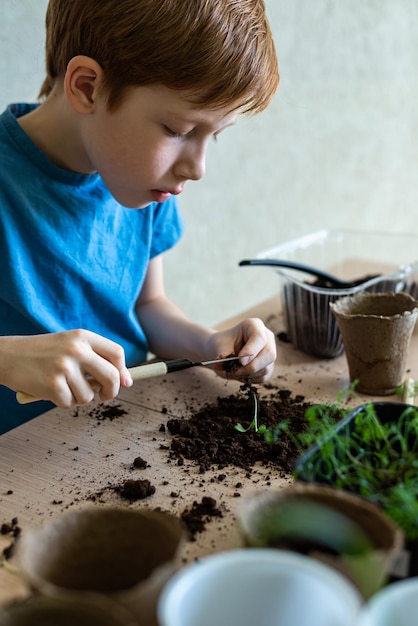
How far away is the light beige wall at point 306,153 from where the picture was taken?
7.12ft

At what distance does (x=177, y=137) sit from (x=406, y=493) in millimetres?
625

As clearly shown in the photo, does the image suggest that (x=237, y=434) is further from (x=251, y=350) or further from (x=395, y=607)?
(x=395, y=607)

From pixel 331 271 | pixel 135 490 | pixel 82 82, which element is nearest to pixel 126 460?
pixel 135 490

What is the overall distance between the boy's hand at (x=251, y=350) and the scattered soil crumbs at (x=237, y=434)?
31 millimetres

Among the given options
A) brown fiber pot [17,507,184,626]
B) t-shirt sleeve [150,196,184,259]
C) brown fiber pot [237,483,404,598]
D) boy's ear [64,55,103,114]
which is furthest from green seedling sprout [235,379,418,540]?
t-shirt sleeve [150,196,184,259]

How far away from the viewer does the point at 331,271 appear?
1633mm

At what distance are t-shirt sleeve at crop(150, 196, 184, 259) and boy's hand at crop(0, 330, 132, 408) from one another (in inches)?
20.7

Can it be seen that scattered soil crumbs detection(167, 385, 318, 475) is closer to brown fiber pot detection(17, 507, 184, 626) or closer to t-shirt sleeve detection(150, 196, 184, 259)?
brown fiber pot detection(17, 507, 184, 626)

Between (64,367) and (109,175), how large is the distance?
0.38m

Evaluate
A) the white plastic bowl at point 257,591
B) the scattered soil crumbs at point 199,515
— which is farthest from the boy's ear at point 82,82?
the white plastic bowl at point 257,591

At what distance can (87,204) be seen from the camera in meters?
1.17

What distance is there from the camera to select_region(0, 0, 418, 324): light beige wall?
2.17 metres

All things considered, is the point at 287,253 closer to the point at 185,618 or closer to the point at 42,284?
the point at 42,284

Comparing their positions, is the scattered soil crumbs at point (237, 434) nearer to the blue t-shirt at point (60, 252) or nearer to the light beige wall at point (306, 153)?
the blue t-shirt at point (60, 252)
